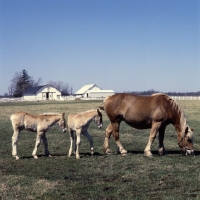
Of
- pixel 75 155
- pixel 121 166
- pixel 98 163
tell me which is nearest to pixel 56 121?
pixel 75 155

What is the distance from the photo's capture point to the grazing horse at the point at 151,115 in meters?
11.5

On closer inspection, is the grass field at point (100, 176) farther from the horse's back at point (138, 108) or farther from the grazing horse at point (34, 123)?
the horse's back at point (138, 108)

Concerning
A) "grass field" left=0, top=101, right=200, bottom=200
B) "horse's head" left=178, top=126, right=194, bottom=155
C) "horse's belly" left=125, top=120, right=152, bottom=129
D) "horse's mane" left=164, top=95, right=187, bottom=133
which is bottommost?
"grass field" left=0, top=101, right=200, bottom=200

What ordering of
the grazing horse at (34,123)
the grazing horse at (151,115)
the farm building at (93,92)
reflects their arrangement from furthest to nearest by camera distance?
1. the farm building at (93,92)
2. the grazing horse at (34,123)
3. the grazing horse at (151,115)

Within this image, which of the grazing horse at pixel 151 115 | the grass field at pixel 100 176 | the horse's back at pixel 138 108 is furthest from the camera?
the horse's back at pixel 138 108

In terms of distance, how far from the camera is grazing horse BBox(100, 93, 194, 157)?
37.6 ft

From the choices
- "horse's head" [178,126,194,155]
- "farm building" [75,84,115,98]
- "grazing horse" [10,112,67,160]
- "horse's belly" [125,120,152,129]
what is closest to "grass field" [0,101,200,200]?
"horse's head" [178,126,194,155]

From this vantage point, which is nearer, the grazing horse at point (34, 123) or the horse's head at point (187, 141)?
the horse's head at point (187, 141)

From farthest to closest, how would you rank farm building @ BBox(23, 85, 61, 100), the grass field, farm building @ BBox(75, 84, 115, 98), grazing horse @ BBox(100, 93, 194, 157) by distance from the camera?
farm building @ BBox(75, 84, 115, 98)
farm building @ BBox(23, 85, 61, 100)
grazing horse @ BBox(100, 93, 194, 157)
the grass field

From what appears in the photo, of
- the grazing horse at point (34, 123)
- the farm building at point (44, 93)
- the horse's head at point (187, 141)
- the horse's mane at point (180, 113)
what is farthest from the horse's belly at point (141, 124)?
the farm building at point (44, 93)

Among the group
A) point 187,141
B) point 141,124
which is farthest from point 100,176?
point 187,141

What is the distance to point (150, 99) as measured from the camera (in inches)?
469

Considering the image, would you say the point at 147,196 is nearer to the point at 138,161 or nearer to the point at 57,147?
the point at 138,161

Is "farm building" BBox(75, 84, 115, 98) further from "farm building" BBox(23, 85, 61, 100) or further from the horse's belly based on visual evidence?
the horse's belly
